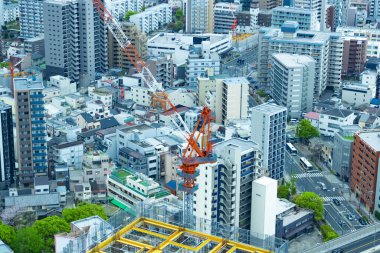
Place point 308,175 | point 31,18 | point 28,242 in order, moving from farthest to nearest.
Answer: point 31,18 < point 308,175 < point 28,242

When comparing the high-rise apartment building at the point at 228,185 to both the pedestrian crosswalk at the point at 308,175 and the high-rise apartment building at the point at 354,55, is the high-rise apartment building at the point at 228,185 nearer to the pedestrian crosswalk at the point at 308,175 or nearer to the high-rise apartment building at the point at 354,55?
the pedestrian crosswalk at the point at 308,175

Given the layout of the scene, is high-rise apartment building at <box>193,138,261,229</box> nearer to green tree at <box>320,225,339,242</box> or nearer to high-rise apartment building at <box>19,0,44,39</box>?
green tree at <box>320,225,339,242</box>

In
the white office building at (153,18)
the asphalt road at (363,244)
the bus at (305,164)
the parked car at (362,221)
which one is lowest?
the asphalt road at (363,244)

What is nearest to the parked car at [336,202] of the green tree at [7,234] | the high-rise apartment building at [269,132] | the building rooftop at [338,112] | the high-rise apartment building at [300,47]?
the high-rise apartment building at [269,132]

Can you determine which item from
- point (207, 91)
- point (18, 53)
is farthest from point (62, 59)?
point (207, 91)

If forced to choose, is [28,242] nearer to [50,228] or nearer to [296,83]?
[50,228]

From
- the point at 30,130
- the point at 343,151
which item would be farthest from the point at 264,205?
the point at 30,130
